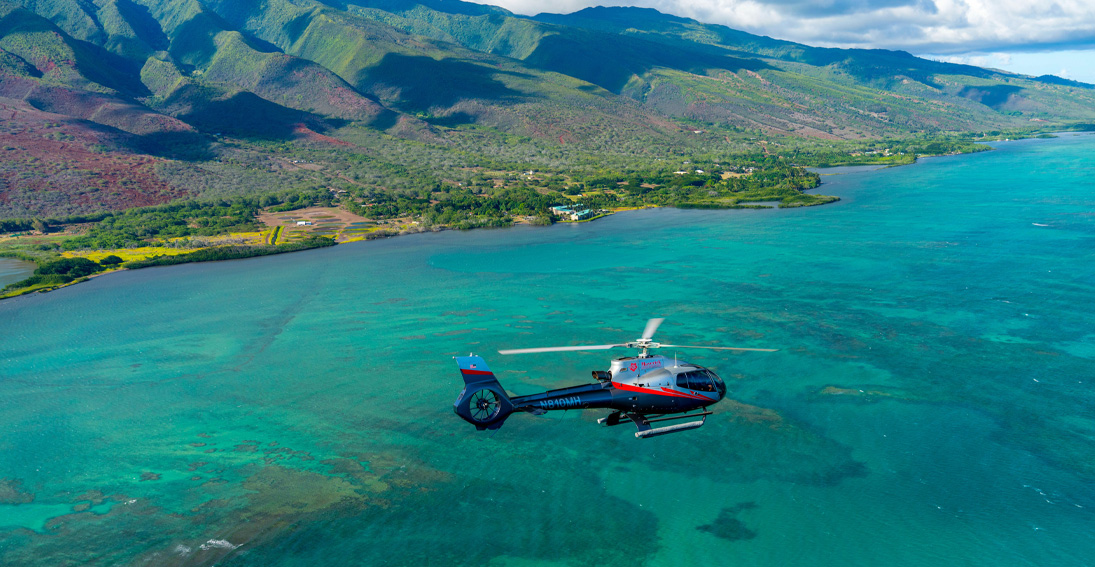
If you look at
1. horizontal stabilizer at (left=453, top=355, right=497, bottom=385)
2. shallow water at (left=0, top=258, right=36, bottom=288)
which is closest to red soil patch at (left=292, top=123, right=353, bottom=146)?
shallow water at (left=0, top=258, right=36, bottom=288)

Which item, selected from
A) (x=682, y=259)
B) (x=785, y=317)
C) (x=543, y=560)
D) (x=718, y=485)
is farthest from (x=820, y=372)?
(x=682, y=259)

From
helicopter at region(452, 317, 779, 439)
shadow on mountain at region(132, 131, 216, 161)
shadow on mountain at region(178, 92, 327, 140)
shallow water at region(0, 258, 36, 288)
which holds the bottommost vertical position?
shallow water at region(0, 258, 36, 288)

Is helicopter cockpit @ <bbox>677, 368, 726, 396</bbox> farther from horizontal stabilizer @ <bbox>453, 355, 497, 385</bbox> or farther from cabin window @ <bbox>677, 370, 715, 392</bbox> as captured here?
horizontal stabilizer @ <bbox>453, 355, 497, 385</bbox>

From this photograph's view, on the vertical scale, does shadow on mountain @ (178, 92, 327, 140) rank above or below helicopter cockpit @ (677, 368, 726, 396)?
above

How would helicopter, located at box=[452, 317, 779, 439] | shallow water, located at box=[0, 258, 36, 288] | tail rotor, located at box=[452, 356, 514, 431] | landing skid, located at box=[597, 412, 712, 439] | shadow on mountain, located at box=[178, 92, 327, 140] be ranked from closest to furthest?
tail rotor, located at box=[452, 356, 514, 431] < landing skid, located at box=[597, 412, 712, 439] < helicopter, located at box=[452, 317, 779, 439] < shallow water, located at box=[0, 258, 36, 288] < shadow on mountain, located at box=[178, 92, 327, 140]

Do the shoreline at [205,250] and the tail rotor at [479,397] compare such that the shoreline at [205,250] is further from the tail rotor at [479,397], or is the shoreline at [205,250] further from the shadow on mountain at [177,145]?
the tail rotor at [479,397]

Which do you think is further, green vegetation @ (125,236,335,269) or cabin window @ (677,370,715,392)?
green vegetation @ (125,236,335,269)

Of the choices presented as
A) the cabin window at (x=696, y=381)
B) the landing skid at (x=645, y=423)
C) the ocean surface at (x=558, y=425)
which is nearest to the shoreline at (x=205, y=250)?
the ocean surface at (x=558, y=425)
